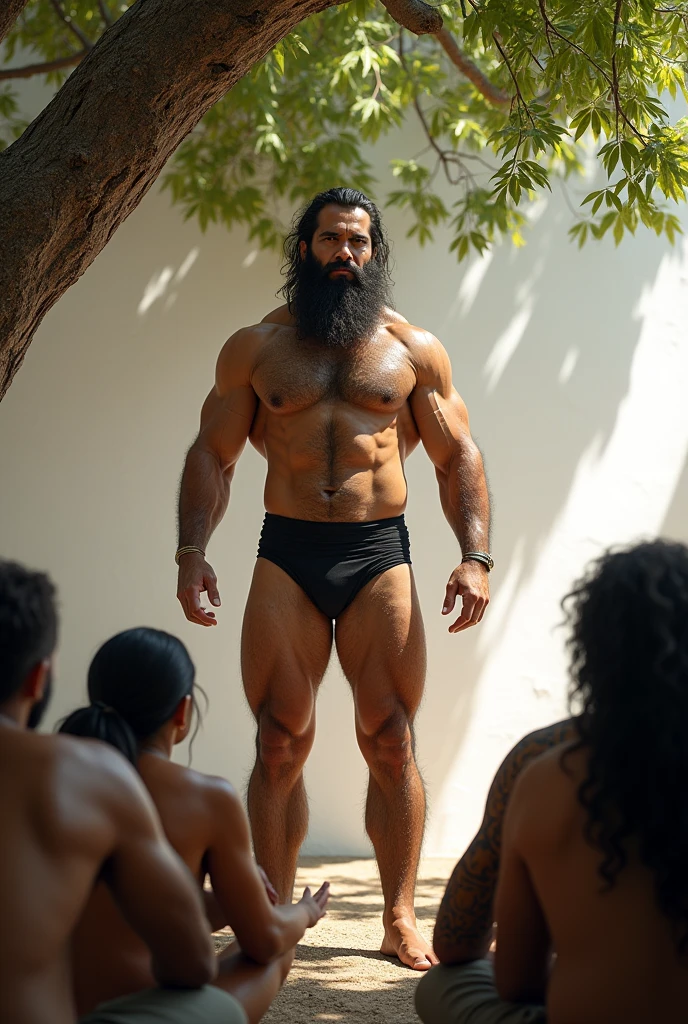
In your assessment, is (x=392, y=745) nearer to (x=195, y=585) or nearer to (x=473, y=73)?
(x=195, y=585)

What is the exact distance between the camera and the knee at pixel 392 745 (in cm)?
324

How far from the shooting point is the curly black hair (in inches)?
59.6

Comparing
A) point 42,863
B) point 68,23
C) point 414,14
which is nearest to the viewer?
point 42,863

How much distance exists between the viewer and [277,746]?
3223 mm

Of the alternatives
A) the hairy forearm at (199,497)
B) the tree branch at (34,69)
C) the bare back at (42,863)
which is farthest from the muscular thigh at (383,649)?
the tree branch at (34,69)

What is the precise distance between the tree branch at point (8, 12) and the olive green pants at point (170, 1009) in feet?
6.83

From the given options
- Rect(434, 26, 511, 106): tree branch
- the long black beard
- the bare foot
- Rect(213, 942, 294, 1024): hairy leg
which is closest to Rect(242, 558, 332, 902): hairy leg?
the bare foot

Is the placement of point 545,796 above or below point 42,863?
above

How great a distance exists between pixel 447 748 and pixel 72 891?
13.3 feet

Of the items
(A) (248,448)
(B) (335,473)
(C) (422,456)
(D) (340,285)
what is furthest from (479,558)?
(A) (248,448)

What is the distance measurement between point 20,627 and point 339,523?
1854mm

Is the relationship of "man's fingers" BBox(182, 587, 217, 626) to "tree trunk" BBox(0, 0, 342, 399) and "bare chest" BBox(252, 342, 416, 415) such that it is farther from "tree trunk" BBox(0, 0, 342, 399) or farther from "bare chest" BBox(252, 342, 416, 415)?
"tree trunk" BBox(0, 0, 342, 399)

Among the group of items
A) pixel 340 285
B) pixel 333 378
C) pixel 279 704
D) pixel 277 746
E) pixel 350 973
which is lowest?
pixel 350 973

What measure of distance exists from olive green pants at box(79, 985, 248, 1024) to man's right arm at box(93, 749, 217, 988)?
6 centimetres
